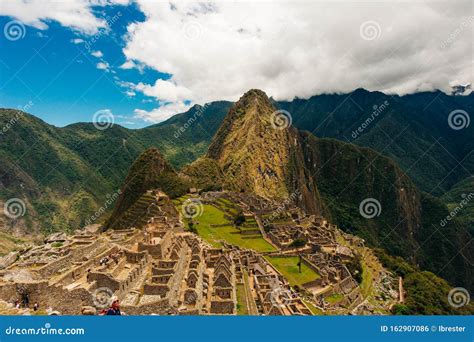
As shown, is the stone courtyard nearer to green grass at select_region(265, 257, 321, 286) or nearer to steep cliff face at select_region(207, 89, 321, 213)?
→ green grass at select_region(265, 257, 321, 286)

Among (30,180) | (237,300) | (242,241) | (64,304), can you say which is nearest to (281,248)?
(242,241)

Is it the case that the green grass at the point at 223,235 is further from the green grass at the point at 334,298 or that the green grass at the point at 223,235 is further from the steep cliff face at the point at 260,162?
the steep cliff face at the point at 260,162

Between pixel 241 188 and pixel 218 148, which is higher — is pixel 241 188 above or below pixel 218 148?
below

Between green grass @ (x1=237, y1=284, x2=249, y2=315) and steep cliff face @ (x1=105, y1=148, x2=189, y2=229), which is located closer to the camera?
green grass @ (x1=237, y1=284, x2=249, y2=315)

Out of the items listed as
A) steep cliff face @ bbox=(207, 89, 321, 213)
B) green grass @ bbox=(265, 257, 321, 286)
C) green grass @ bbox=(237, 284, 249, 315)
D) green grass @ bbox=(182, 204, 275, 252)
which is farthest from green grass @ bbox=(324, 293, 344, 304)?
steep cliff face @ bbox=(207, 89, 321, 213)

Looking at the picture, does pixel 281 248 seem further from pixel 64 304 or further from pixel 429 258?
pixel 429 258

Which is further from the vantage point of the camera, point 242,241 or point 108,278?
point 242,241

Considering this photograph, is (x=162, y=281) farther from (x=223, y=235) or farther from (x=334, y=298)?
(x=223, y=235)

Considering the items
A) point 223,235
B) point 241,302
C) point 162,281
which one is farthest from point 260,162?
point 162,281
